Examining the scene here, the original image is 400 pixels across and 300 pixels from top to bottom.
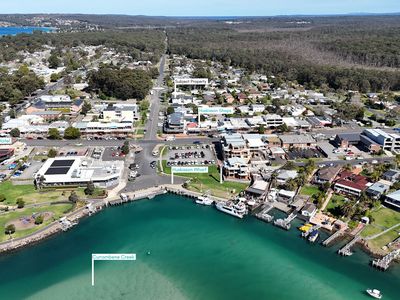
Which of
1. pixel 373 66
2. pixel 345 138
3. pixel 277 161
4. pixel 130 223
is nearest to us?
pixel 130 223

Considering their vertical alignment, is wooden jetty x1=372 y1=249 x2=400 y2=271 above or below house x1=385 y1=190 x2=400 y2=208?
below

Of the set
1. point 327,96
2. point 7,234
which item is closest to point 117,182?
point 7,234

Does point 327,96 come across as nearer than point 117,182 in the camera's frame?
No

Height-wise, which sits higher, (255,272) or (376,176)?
(376,176)

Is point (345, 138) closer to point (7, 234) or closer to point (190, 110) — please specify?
point (190, 110)

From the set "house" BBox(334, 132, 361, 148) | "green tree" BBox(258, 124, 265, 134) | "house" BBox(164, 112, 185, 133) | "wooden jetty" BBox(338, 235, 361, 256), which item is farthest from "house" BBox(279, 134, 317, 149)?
"wooden jetty" BBox(338, 235, 361, 256)

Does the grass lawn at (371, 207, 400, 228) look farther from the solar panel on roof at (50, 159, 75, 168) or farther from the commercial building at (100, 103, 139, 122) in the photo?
the commercial building at (100, 103, 139, 122)
